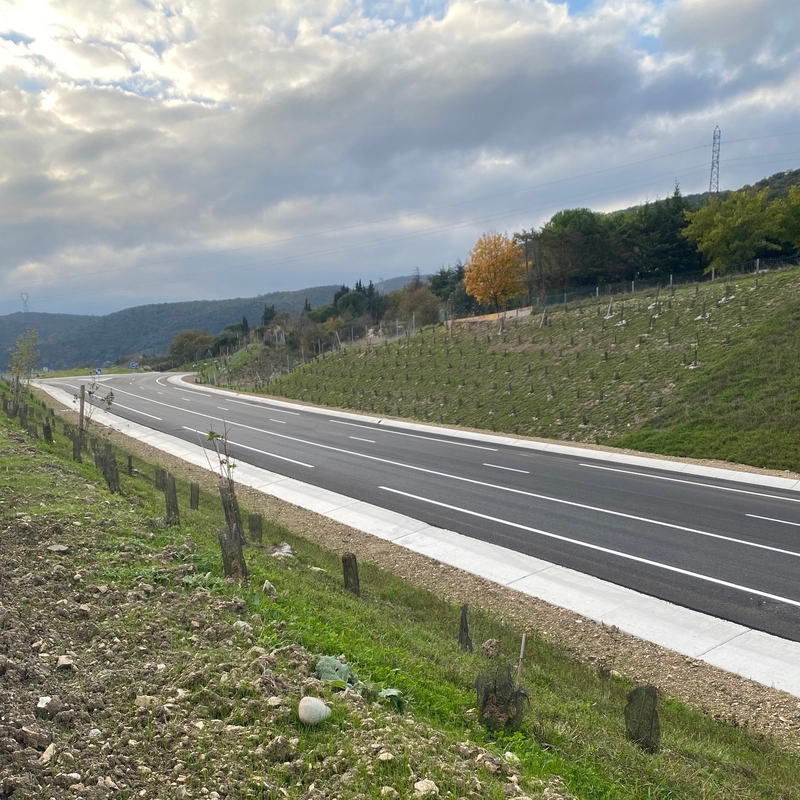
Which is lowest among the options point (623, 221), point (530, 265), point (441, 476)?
point (441, 476)

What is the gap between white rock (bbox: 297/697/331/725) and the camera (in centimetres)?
485

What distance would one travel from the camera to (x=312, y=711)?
4875 mm

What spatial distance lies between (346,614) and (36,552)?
411 centimetres

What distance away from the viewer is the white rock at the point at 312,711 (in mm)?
4852

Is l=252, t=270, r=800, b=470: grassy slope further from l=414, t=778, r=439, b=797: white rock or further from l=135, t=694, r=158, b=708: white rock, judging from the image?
l=135, t=694, r=158, b=708: white rock

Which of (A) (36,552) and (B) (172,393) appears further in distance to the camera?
(B) (172,393)

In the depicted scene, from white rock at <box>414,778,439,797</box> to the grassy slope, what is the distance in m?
17.9

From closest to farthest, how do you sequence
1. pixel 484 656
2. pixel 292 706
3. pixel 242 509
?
pixel 292 706 < pixel 484 656 < pixel 242 509

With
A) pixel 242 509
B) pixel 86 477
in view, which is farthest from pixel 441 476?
pixel 86 477

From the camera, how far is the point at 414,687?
→ 19.3ft

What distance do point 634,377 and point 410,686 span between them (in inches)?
940

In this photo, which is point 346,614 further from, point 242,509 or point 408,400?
point 408,400

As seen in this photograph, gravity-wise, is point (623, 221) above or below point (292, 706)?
above

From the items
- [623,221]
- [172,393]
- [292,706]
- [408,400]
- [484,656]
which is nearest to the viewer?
[292,706]
